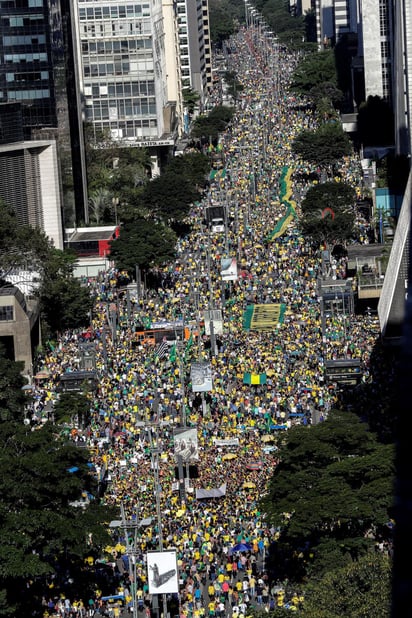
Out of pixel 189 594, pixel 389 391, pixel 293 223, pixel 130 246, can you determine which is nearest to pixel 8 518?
pixel 189 594

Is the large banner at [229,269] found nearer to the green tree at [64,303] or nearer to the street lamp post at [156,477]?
the green tree at [64,303]

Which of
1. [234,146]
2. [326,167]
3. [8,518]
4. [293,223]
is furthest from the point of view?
[234,146]

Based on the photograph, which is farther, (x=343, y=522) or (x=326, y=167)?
(x=326, y=167)

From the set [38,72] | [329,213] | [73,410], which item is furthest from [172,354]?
[38,72]

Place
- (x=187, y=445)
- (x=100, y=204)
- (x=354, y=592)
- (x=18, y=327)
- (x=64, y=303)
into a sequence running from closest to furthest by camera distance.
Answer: (x=354, y=592)
(x=187, y=445)
(x=18, y=327)
(x=64, y=303)
(x=100, y=204)

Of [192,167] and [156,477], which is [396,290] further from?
[192,167]

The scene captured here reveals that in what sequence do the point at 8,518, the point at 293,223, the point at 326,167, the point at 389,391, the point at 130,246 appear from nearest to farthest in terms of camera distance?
1. the point at 8,518
2. the point at 389,391
3. the point at 130,246
4. the point at 293,223
5. the point at 326,167

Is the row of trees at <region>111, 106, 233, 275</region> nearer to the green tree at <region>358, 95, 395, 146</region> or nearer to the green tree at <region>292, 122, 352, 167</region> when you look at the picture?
the green tree at <region>292, 122, 352, 167</region>

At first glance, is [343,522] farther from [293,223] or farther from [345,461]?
[293,223]
